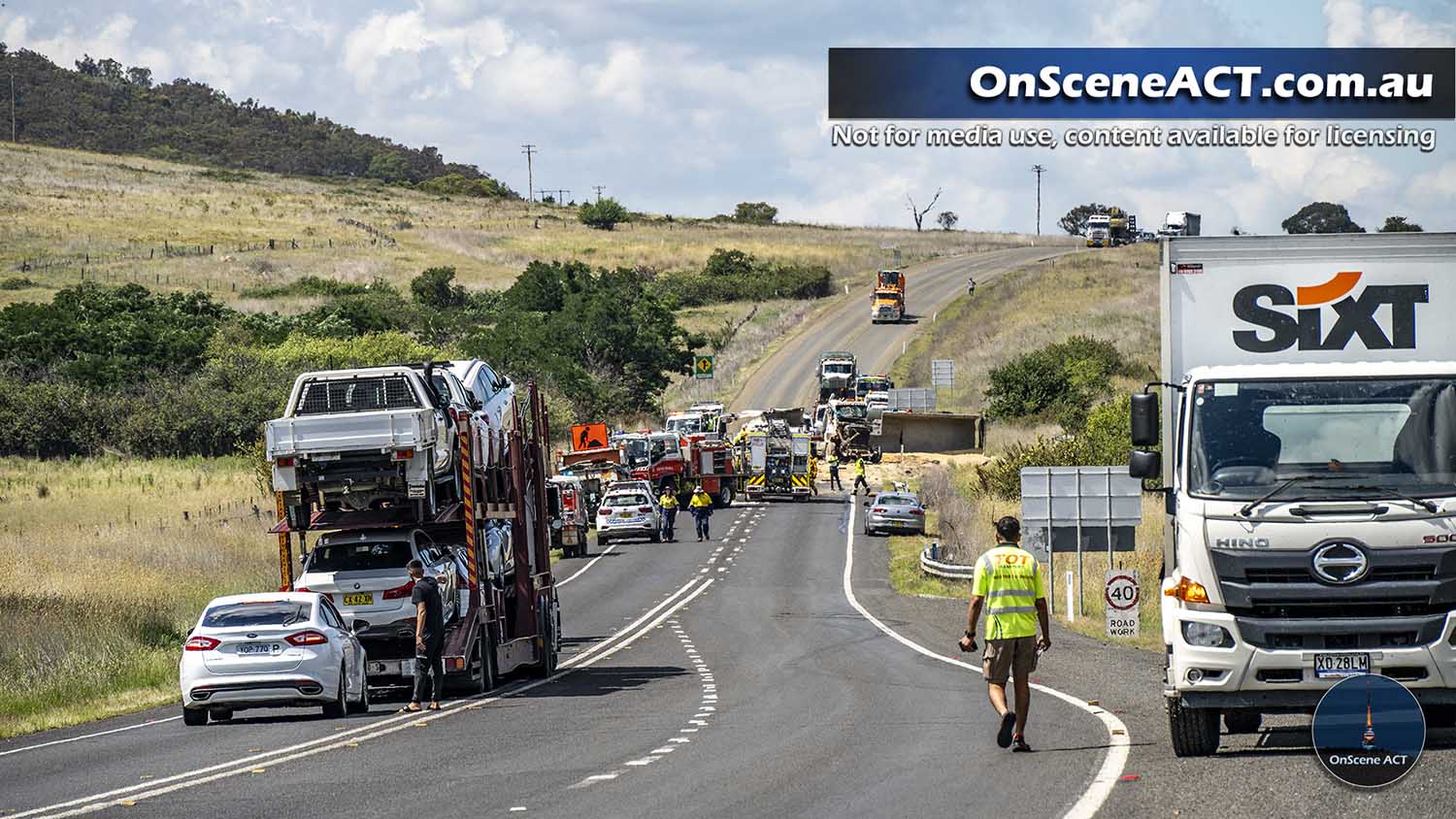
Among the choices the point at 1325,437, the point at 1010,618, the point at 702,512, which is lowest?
the point at 702,512

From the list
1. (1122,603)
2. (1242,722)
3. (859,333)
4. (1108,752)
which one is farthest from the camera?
(859,333)

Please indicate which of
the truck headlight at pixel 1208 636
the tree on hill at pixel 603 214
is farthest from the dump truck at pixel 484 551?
the tree on hill at pixel 603 214

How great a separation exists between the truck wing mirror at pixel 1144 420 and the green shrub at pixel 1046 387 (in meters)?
65.4

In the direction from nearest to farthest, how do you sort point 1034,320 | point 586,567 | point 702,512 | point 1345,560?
point 1345,560
point 586,567
point 702,512
point 1034,320

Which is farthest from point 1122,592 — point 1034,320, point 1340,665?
point 1034,320

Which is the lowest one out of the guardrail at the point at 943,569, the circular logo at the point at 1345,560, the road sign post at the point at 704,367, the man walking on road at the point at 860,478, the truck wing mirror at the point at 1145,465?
the guardrail at the point at 943,569

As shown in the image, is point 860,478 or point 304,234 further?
point 304,234

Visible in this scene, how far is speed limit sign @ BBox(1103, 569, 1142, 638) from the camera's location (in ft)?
88.4

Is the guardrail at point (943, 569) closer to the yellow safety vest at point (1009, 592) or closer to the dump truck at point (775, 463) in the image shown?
the dump truck at point (775, 463)

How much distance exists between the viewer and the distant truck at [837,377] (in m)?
84.6

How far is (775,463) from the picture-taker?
216ft

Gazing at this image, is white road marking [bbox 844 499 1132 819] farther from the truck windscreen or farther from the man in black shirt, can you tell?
the man in black shirt

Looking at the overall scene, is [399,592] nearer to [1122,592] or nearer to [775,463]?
[1122,592]

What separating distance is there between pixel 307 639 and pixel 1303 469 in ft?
36.1
